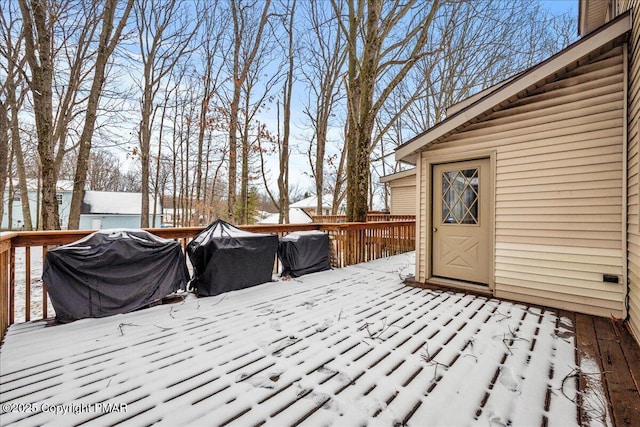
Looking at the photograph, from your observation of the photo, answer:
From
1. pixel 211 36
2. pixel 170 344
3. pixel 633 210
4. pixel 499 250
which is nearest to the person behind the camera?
pixel 170 344

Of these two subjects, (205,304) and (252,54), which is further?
(252,54)

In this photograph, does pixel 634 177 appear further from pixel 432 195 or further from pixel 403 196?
pixel 403 196

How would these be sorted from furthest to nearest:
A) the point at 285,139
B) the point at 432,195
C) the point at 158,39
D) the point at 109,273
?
1. the point at 285,139
2. the point at 158,39
3. the point at 432,195
4. the point at 109,273

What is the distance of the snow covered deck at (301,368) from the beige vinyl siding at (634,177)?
572 millimetres

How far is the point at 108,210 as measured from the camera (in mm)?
21250

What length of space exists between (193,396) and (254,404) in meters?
0.40

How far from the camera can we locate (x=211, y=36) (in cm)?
1102

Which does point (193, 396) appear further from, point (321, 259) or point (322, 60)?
point (322, 60)

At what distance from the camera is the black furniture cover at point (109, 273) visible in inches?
112

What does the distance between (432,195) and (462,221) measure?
1.97ft

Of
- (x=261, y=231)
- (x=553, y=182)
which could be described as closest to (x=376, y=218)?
(x=261, y=231)

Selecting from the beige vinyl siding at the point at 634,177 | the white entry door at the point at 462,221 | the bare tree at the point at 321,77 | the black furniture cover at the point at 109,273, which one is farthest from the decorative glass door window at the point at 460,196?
the bare tree at the point at 321,77

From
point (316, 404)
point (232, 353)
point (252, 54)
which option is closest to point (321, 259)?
point (232, 353)

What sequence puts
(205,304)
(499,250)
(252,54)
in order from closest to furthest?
(205,304) → (499,250) → (252,54)
